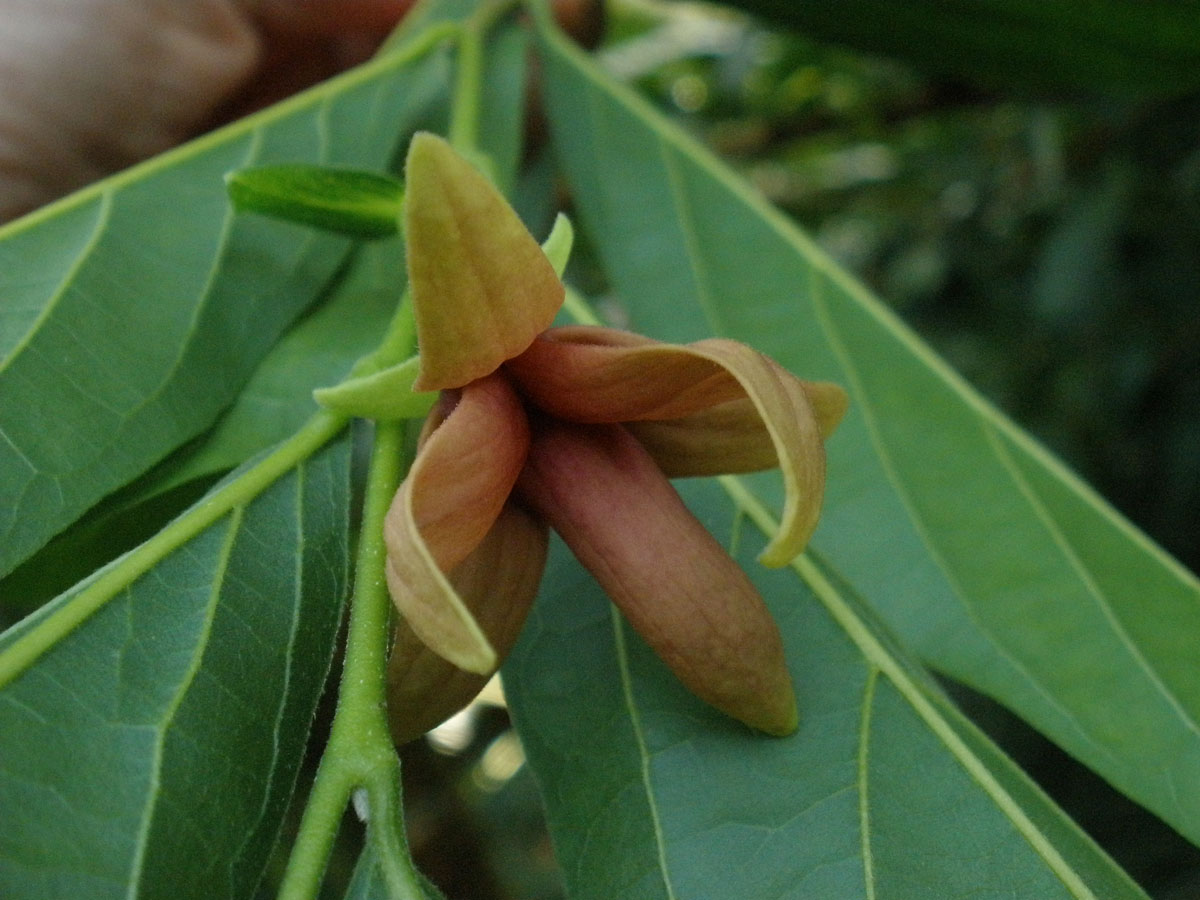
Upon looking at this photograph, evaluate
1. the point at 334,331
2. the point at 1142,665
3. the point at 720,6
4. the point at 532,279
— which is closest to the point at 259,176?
the point at 334,331

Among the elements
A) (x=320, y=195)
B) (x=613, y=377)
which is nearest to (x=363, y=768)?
(x=613, y=377)

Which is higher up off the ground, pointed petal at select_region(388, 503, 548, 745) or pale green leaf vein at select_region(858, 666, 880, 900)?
pointed petal at select_region(388, 503, 548, 745)

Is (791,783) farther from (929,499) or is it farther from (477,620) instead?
(929,499)

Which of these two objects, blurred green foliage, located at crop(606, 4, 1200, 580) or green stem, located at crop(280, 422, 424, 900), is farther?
blurred green foliage, located at crop(606, 4, 1200, 580)

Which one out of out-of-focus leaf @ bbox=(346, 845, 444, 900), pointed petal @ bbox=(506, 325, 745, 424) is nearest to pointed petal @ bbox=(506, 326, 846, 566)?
pointed petal @ bbox=(506, 325, 745, 424)

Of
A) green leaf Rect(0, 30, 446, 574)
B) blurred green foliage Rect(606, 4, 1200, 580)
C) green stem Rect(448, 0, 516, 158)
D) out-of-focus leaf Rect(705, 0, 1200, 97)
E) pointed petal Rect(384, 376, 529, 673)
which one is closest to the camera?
pointed petal Rect(384, 376, 529, 673)

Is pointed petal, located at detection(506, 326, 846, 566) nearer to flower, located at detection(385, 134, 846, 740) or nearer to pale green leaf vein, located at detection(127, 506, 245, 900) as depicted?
flower, located at detection(385, 134, 846, 740)
